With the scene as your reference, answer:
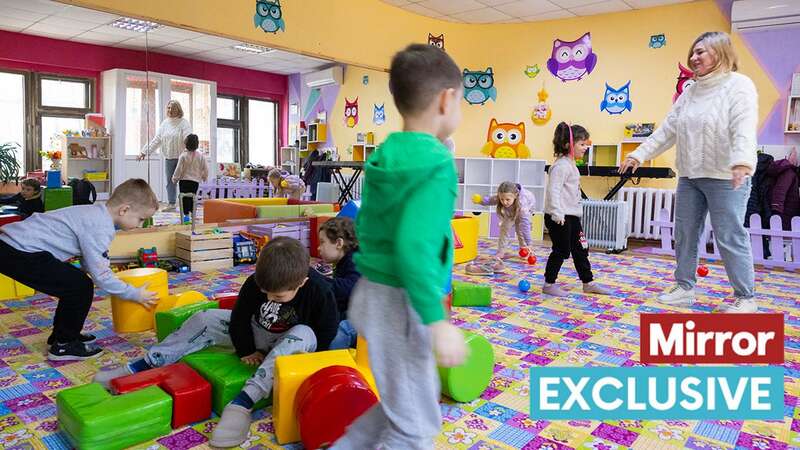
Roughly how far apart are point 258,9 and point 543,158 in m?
4.20

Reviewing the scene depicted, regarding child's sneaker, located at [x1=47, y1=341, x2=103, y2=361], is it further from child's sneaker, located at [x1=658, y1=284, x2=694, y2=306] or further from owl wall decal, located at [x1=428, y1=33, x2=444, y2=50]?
owl wall decal, located at [x1=428, y1=33, x2=444, y2=50]

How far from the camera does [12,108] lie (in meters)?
4.09

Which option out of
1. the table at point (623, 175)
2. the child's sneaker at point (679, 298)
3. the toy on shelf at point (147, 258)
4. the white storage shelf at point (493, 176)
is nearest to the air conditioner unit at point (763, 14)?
the table at point (623, 175)

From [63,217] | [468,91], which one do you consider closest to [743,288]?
[63,217]

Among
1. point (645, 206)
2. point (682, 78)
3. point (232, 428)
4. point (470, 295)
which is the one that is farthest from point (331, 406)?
point (682, 78)

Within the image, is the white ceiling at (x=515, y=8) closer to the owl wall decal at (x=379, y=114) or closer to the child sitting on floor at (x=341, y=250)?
the owl wall decal at (x=379, y=114)

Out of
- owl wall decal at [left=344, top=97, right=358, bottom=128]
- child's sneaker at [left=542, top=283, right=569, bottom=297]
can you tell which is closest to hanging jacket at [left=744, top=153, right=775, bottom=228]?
child's sneaker at [left=542, top=283, right=569, bottom=297]

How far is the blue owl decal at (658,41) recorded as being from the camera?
6945 mm

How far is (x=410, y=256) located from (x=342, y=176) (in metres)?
6.96

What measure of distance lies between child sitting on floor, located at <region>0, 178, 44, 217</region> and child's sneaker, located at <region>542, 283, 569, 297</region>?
391 centimetres

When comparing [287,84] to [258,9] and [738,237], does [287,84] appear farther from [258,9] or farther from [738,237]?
[738,237]

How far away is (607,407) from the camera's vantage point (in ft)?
7.21

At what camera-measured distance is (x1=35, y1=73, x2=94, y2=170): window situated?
4.19 metres

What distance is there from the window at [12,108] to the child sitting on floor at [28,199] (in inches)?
14.3
